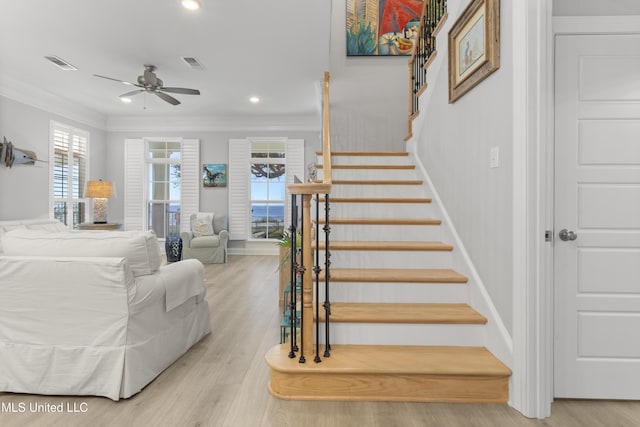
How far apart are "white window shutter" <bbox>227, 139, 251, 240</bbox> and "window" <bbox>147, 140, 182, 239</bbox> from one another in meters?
1.18

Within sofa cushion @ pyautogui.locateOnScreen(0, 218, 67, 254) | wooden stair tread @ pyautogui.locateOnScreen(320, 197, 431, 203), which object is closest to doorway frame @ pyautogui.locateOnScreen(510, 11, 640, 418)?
wooden stair tread @ pyautogui.locateOnScreen(320, 197, 431, 203)

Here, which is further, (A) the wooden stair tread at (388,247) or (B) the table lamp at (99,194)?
(B) the table lamp at (99,194)

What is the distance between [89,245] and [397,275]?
195 centimetres

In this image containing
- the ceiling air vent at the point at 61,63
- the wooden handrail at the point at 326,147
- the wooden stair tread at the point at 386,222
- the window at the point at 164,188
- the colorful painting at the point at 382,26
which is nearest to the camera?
the wooden handrail at the point at 326,147

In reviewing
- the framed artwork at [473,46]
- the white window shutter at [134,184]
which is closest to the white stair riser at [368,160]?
the framed artwork at [473,46]

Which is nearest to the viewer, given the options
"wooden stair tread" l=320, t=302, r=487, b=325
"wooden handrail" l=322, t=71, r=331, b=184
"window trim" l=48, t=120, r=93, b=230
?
"wooden stair tread" l=320, t=302, r=487, b=325

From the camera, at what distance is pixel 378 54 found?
216 inches

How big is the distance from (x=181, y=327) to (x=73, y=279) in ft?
2.60

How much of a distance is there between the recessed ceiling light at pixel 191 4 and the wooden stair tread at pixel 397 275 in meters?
2.74

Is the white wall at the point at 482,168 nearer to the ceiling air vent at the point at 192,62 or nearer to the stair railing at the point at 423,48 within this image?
the stair railing at the point at 423,48

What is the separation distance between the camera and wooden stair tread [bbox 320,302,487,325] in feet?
7.07

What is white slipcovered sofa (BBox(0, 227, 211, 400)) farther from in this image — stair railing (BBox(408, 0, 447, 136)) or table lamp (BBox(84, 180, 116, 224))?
table lamp (BBox(84, 180, 116, 224))

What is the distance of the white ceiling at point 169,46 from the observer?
3.47m

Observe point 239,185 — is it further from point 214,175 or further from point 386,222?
point 386,222
